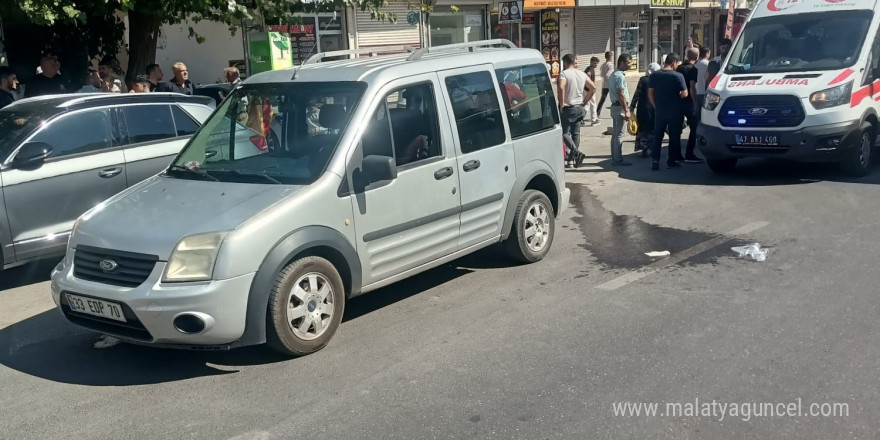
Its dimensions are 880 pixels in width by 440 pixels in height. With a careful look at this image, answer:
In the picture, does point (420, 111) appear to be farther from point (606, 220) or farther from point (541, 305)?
point (606, 220)

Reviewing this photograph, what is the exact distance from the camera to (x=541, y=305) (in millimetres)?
6086

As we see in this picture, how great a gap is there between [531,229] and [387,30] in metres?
18.5

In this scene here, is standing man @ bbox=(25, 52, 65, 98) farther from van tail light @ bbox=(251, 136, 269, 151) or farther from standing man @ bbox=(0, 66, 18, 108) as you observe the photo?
van tail light @ bbox=(251, 136, 269, 151)

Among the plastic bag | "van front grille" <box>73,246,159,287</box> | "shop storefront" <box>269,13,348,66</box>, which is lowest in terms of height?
the plastic bag

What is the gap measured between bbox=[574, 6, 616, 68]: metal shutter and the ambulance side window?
21.4m

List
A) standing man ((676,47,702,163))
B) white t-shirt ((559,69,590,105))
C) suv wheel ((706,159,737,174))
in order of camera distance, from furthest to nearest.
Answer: standing man ((676,47,702,163))
white t-shirt ((559,69,590,105))
suv wheel ((706,159,737,174))

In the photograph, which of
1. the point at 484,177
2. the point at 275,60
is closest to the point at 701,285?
the point at 484,177

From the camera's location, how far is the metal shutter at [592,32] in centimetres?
3225

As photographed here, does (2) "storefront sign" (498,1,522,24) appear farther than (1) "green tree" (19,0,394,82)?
Yes

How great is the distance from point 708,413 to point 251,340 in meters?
2.57

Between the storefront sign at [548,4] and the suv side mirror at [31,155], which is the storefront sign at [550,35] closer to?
the storefront sign at [548,4]

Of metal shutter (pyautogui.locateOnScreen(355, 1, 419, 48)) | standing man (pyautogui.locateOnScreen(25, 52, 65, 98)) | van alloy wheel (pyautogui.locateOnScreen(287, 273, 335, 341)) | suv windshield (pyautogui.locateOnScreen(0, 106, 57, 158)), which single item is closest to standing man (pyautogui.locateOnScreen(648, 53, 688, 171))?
van alloy wheel (pyautogui.locateOnScreen(287, 273, 335, 341))

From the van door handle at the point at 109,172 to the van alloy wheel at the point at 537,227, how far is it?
3901mm

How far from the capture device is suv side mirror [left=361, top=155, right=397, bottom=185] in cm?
533
